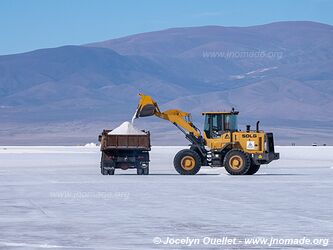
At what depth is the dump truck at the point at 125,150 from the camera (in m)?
42.7

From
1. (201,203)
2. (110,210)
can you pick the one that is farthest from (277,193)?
(110,210)

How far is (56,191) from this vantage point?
3178 centimetres

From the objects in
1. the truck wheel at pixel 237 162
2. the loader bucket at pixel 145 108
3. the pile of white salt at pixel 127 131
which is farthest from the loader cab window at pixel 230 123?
the pile of white salt at pixel 127 131

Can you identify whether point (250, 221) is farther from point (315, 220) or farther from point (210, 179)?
point (210, 179)

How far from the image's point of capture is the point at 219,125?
43.0 m

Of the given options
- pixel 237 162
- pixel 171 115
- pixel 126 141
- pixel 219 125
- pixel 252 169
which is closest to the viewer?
pixel 237 162

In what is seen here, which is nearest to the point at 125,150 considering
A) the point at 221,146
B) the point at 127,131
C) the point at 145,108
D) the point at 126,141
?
the point at 126,141

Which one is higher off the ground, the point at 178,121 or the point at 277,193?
the point at 178,121

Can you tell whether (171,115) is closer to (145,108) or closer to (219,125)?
(145,108)

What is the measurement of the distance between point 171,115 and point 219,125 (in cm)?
211

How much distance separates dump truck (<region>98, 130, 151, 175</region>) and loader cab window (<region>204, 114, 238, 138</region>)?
2.56 meters

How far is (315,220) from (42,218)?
5642mm

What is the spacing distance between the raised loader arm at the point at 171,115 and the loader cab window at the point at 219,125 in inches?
19.7

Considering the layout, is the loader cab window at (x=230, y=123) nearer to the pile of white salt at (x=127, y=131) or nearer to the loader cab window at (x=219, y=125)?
the loader cab window at (x=219, y=125)
